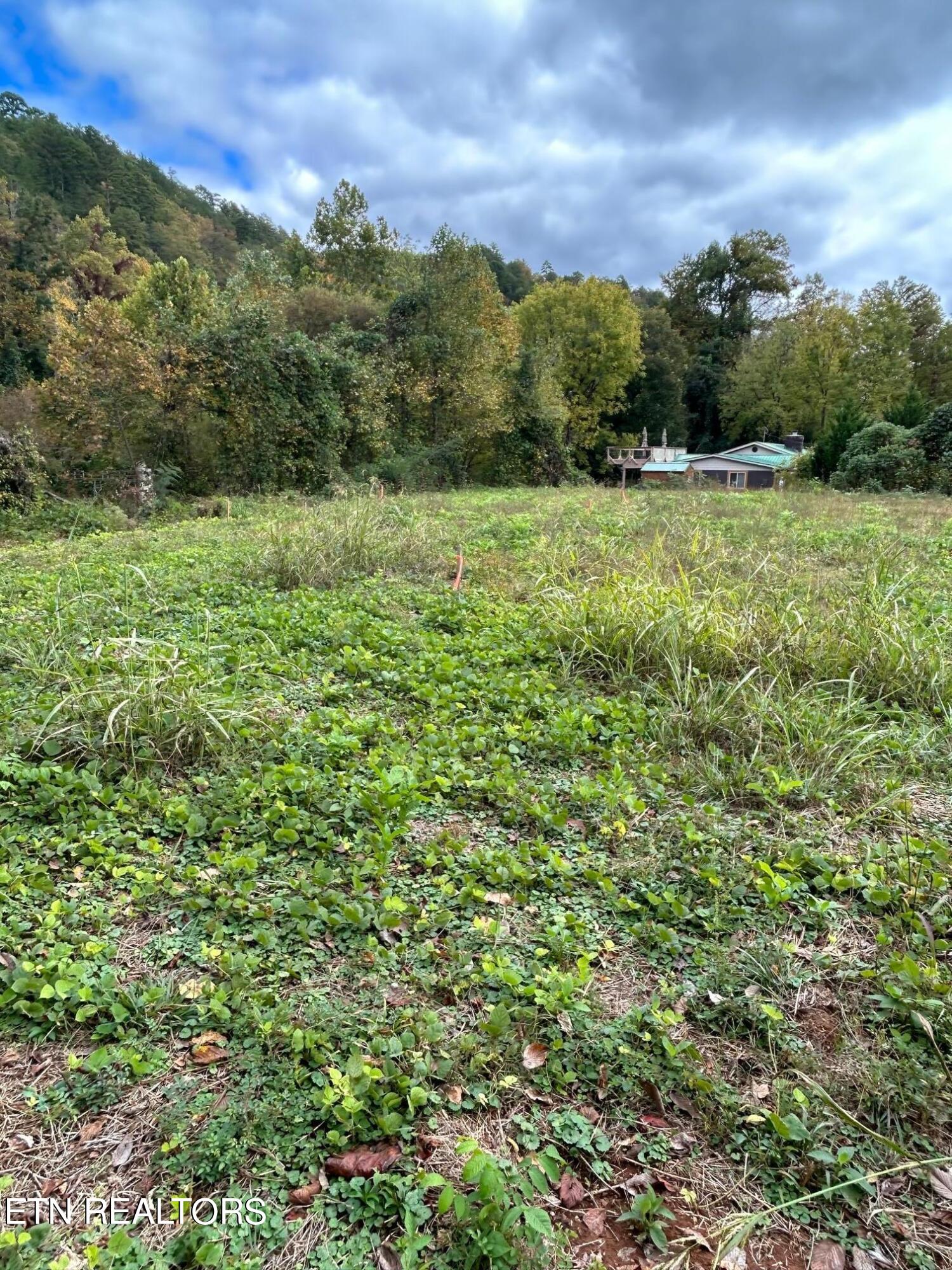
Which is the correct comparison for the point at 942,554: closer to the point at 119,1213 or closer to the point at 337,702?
the point at 337,702

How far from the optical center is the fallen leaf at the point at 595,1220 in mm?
1171

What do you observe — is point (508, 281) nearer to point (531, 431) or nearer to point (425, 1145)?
point (531, 431)

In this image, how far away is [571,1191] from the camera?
1.22 m

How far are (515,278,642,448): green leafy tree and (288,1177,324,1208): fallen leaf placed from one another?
83.3ft

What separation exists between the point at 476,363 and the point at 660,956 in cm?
1624

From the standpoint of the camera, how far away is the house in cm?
2772

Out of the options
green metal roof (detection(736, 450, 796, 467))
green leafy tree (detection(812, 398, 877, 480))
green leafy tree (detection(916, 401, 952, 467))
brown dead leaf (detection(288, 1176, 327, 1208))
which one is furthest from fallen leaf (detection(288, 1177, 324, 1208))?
green metal roof (detection(736, 450, 796, 467))

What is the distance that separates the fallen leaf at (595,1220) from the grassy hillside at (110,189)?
32.1 m

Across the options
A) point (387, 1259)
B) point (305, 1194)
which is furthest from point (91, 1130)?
point (387, 1259)

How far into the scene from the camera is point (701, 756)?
8.77ft

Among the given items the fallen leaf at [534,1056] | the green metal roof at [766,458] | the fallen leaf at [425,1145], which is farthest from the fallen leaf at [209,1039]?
the green metal roof at [766,458]

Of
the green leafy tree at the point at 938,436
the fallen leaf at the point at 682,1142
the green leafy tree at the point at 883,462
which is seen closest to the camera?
the fallen leaf at the point at 682,1142

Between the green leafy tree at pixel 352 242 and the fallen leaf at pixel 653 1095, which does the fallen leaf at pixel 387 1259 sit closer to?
the fallen leaf at pixel 653 1095

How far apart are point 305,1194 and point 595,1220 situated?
539mm
